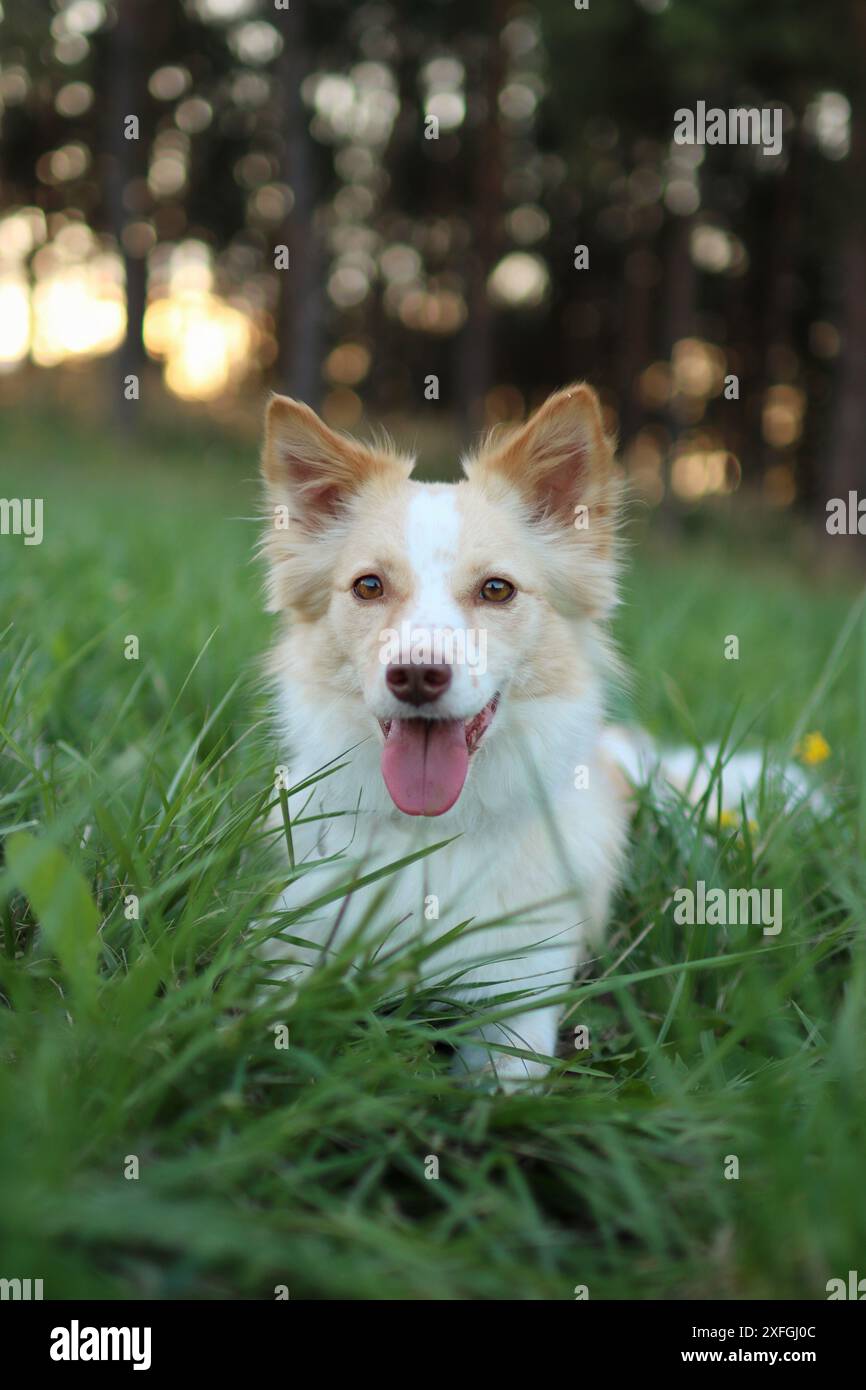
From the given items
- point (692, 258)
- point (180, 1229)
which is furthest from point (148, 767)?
point (692, 258)

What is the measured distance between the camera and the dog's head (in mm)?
2342

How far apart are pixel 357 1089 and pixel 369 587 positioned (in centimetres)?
129

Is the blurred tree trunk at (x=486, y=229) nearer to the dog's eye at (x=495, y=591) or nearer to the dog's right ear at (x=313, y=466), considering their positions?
the dog's right ear at (x=313, y=466)

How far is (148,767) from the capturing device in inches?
91.1

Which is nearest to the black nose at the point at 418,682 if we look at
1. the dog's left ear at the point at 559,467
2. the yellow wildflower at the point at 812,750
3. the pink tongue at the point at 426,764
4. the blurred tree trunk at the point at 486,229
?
the pink tongue at the point at 426,764

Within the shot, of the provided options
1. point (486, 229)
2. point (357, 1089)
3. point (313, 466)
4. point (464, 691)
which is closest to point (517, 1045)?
point (357, 1089)

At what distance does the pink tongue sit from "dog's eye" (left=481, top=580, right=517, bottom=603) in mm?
368

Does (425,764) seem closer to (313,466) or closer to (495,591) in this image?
(495,591)

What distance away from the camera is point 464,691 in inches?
89.0

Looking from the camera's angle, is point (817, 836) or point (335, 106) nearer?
point (817, 836)

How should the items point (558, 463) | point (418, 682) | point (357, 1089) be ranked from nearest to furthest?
point (357, 1089), point (418, 682), point (558, 463)

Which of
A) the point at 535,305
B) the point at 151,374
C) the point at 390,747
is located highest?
the point at 535,305
